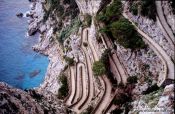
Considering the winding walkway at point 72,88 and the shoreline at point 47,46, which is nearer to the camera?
the winding walkway at point 72,88

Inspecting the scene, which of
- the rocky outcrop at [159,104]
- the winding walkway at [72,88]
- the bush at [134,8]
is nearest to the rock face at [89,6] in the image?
the bush at [134,8]

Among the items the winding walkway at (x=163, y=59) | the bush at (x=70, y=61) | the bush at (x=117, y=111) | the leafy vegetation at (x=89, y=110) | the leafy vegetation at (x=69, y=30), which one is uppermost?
the leafy vegetation at (x=69, y=30)

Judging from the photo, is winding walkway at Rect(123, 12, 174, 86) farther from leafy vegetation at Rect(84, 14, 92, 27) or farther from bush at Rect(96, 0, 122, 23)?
leafy vegetation at Rect(84, 14, 92, 27)

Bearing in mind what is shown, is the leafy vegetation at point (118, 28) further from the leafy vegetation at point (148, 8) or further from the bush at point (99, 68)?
the bush at point (99, 68)

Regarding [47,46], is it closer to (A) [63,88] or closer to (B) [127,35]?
(A) [63,88]

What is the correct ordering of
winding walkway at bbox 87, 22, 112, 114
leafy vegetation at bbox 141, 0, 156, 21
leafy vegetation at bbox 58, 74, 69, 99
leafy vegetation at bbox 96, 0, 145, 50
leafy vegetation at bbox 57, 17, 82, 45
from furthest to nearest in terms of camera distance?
leafy vegetation at bbox 57, 17, 82, 45, leafy vegetation at bbox 58, 74, 69, 99, leafy vegetation at bbox 96, 0, 145, 50, winding walkway at bbox 87, 22, 112, 114, leafy vegetation at bbox 141, 0, 156, 21

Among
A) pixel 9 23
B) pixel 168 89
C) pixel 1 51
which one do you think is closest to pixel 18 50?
pixel 1 51

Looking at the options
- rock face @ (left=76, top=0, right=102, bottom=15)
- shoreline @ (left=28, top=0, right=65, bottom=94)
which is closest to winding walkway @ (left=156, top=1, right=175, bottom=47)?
rock face @ (left=76, top=0, right=102, bottom=15)
